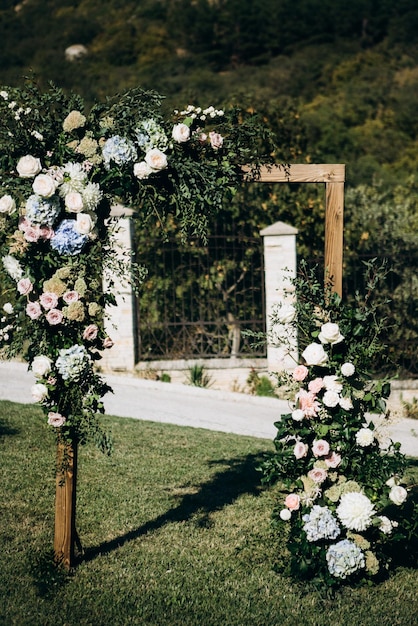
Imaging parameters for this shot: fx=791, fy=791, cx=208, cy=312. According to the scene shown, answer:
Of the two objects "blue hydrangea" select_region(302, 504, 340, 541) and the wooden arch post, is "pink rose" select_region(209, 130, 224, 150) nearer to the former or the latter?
the wooden arch post

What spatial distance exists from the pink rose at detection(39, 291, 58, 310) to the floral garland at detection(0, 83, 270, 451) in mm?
10

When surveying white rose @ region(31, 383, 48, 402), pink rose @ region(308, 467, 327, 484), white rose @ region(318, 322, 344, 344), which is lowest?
pink rose @ region(308, 467, 327, 484)

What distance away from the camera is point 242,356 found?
10156 mm

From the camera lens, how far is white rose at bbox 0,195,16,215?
4.02 m

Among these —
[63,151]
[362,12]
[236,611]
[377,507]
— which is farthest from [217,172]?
[362,12]

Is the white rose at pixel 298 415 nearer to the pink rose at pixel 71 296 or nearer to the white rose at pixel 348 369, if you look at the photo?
the white rose at pixel 348 369

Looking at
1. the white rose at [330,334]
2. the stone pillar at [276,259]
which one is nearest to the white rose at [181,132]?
the white rose at [330,334]

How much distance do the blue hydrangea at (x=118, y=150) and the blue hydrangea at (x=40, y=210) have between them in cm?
38

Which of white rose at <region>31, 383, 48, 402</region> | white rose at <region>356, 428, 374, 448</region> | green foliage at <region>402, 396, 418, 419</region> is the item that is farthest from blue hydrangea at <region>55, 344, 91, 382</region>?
green foliage at <region>402, 396, 418, 419</region>

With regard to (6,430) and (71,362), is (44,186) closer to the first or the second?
(71,362)

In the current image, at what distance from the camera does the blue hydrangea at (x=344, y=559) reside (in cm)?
421

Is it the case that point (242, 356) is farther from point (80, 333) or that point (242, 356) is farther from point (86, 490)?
point (80, 333)

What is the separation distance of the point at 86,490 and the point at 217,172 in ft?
8.34

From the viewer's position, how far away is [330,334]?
4.35 m
